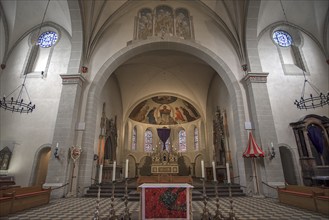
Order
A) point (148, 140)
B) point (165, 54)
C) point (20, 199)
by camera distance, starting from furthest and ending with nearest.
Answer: point (148, 140) → point (165, 54) → point (20, 199)

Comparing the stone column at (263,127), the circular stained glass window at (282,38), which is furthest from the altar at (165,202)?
the circular stained glass window at (282,38)

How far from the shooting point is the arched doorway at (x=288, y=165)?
10.9m

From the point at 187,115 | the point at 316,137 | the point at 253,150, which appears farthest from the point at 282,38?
the point at 187,115

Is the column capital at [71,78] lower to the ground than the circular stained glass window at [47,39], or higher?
lower

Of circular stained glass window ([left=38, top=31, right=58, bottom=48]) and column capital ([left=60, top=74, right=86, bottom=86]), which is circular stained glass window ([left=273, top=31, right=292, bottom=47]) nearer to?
column capital ([left=60, top=74, right=86, bottom=86])

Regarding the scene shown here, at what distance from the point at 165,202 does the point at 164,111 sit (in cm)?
2182

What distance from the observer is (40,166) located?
11930 millimetres

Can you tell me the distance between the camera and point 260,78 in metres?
10.8

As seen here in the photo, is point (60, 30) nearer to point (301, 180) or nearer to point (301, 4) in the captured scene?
point (301, 4)

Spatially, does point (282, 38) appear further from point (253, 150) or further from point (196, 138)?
point (196, 138)

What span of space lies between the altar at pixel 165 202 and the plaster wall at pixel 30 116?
9414mm

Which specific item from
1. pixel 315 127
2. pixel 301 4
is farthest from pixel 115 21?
pixel 315 127

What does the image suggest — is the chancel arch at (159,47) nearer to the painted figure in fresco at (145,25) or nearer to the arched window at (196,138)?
the painted figure in fresco at (145,25)

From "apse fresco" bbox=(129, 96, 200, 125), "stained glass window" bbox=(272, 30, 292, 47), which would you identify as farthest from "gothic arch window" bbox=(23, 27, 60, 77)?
"stained glass window" bbox=(272, 30, 292, 47)
